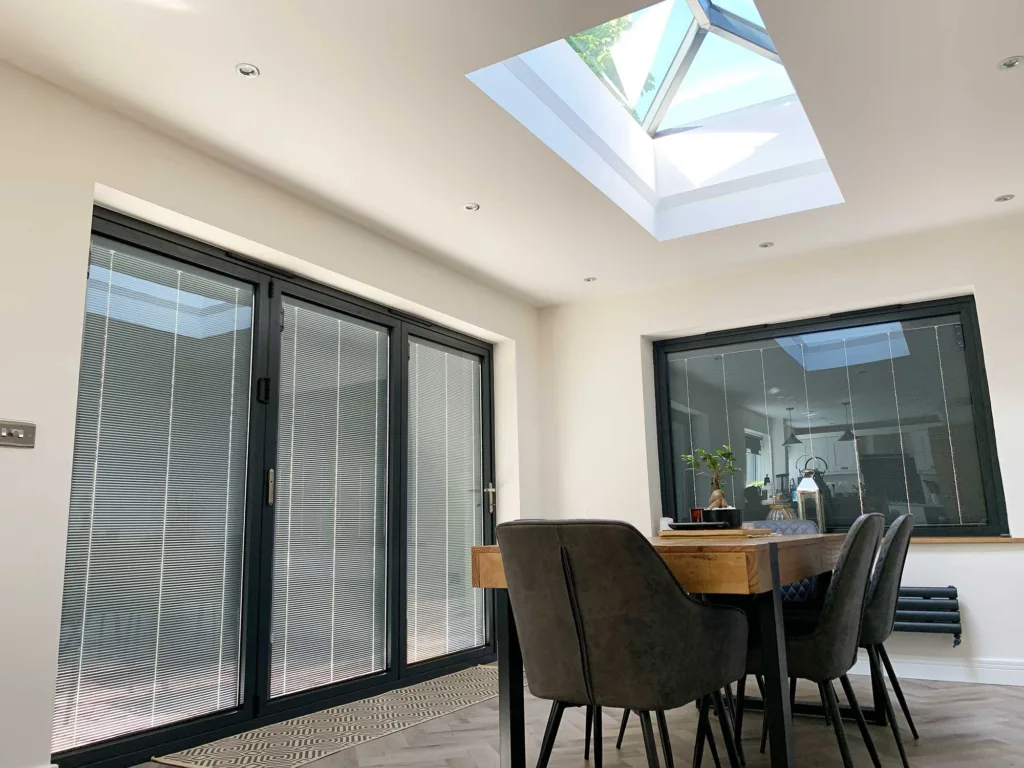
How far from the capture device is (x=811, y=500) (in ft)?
15.9

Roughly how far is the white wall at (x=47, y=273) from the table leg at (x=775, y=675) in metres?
2.31

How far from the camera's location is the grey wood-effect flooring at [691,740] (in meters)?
2.76

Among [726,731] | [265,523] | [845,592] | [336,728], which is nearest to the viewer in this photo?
[726,731]

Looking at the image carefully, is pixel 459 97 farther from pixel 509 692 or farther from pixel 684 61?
pixel 509 692

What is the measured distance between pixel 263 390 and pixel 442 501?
1.57m

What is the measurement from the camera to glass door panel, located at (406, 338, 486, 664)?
15.0ft

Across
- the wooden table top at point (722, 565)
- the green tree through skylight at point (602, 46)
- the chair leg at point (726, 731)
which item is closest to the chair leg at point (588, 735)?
the chair leg at point (726, 731)

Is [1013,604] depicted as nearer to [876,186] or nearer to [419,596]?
[876,186]

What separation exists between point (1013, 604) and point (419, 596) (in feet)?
10.8

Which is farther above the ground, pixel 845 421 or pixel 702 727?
pixel 845 421

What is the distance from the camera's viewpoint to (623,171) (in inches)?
161

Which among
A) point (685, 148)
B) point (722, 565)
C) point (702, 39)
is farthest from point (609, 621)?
point (685, 148)

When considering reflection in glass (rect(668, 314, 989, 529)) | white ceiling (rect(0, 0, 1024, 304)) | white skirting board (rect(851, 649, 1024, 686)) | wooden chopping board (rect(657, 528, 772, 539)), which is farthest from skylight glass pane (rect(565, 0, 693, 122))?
white skirting board (rect(851, 649, 1024, 686))

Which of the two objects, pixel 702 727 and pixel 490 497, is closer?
pixel 702 727
